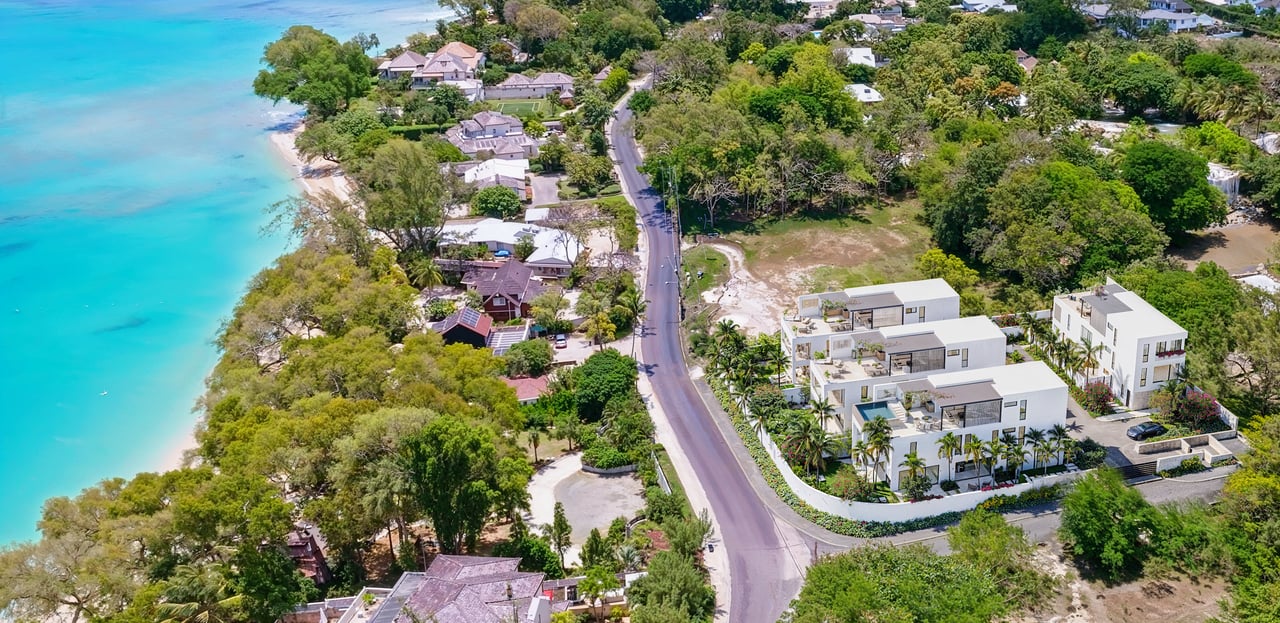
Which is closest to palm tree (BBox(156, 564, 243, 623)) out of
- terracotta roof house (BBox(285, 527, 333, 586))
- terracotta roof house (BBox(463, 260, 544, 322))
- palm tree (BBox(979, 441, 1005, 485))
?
terracotta roof house (BBox(285, 527, 333, 586))

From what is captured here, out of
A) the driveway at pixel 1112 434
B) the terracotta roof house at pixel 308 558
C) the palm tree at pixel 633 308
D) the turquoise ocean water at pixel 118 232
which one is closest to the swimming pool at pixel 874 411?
the driveway at pixel 1112 434

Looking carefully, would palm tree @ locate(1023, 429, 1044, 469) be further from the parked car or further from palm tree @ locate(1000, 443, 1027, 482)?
the parked car

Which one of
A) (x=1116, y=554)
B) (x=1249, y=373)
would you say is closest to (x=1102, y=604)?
(x=1116, y=554)

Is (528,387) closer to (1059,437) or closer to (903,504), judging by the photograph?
(903,504)

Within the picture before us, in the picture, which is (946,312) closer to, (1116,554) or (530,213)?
(1116,554)

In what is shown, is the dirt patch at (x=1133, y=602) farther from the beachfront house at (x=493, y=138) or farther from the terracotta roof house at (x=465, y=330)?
the beachfront house at (x=493, y=138)

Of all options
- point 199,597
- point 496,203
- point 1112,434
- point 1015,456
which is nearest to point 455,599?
point 199,597

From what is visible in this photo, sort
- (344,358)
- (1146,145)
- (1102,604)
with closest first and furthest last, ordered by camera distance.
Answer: (1102,604) < (344,358) < (1146,145)
